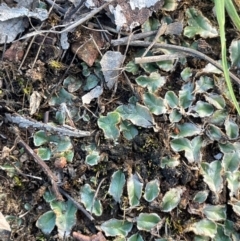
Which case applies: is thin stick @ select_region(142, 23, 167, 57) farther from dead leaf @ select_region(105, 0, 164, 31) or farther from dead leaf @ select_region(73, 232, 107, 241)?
dead leaf @ select_region(73, 232, 107, 241)

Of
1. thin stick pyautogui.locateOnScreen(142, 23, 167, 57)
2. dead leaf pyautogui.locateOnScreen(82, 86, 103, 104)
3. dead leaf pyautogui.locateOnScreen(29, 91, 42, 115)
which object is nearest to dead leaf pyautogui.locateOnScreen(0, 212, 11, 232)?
dead leaf pyautogui.locateOnScreen(29, 91, 42, 115)

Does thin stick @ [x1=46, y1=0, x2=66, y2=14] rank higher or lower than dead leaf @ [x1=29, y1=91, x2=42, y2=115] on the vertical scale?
higher

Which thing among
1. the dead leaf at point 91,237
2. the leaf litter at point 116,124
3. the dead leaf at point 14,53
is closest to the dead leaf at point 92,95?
the leaf litter at point 116,124

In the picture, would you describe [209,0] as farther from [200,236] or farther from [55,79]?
[200,236]

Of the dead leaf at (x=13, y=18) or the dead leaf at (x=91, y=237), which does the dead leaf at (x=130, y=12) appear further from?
the dead leaf at (x=91, y=237)

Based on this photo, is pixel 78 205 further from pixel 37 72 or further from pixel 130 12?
pixel 130 12

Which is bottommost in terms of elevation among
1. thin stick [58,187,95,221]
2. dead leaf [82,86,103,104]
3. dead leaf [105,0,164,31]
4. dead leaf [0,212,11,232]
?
thin stick [58,187,95,221]

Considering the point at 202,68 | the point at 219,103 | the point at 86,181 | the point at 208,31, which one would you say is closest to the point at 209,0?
the point at 208,31
